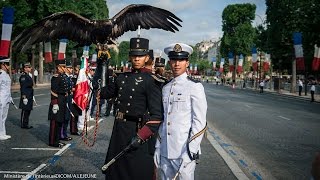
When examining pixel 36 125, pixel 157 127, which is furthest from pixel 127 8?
pixel 36 125

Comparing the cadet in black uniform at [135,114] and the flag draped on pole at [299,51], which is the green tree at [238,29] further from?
the cadet in black uniform at [135,114]

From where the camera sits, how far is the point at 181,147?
372 centimetres

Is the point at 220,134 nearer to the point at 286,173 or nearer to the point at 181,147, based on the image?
the point at 286,173

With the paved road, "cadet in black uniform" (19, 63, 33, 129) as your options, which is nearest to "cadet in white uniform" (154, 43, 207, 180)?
the paved road

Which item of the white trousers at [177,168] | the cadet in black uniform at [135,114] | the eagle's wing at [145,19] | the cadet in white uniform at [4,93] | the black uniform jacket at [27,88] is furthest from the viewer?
the black uniform jacket at [27,88]

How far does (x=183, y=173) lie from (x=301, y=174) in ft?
11.8

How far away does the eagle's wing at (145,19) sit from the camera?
507 centimetres

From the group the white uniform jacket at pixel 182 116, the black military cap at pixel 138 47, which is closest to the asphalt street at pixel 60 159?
the white uniform jacket at pixel 182 116

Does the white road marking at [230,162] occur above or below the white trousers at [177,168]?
below

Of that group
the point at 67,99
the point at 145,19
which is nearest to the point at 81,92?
the point at 67,99

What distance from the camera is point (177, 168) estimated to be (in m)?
3.76

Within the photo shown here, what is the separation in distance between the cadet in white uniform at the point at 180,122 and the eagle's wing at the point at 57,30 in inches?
62.4

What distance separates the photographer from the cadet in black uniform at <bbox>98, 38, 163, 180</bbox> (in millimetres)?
3816

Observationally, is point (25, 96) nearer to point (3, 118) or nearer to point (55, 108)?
point (3, 118)
